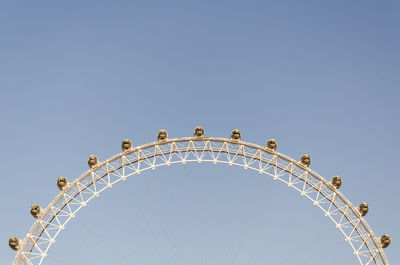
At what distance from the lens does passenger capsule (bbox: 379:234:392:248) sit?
132ft

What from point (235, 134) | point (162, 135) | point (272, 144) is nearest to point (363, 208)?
point (272, 144)

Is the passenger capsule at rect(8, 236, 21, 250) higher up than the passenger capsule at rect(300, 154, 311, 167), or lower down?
lower down

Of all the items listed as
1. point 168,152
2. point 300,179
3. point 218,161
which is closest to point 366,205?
point 300,179

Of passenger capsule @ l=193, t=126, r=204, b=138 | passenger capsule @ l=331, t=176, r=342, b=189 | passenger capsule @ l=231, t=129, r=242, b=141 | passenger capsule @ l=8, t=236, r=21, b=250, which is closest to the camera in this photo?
passenger capsule @ l=8, t=236, r=21, b=250

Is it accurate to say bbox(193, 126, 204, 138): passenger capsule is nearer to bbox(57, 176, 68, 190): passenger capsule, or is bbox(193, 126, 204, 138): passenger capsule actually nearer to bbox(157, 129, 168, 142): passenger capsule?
bbox(157, 129, 168, 142): passenger capsule

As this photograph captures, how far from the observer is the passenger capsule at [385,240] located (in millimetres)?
40281

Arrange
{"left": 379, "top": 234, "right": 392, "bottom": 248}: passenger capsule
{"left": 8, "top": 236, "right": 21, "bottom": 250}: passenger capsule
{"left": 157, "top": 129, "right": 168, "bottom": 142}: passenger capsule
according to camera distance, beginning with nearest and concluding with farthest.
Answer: {"left": 8, "top": 236, "right": 21, "bottom": 250}: passenger capsule, {"left": 379, "top": 234, "right": 392, "bottom": 248}: passenger capsule, {"left": 157, "top": 129, "right": 168, "bottom": 142}: passenger capsule

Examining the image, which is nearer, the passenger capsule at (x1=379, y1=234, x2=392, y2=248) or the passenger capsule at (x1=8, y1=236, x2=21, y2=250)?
the passenger capsule at (x1=8, y1=236, x2=21, y2=250)

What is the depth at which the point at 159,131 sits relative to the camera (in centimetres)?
4253

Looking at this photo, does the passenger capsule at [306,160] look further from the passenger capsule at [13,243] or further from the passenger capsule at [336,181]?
the passenger capsule at [13,243]

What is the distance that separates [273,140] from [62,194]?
1784 centimetres

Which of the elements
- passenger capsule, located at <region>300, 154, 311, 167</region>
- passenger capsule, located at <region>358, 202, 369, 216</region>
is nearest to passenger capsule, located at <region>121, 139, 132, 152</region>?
passenger capsule, located at <region>300, 154, 311, 167</region>

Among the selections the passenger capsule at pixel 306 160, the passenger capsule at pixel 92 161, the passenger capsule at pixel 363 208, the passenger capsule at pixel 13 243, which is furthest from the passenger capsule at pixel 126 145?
the passenger capsule at pixel 363 208

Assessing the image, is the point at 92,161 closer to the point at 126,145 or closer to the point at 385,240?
the point at 126,145
